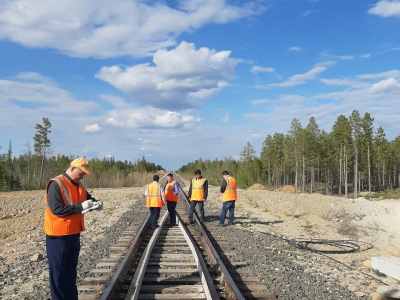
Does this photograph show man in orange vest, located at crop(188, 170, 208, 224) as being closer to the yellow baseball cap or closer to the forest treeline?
the yellow baseball cap

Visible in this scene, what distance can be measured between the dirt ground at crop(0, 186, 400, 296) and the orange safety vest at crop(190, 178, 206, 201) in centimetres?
193

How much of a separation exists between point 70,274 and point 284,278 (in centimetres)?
378

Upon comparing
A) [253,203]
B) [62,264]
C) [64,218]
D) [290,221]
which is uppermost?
[64,218]

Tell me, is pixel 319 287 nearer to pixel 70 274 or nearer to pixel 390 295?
pixel 390 295

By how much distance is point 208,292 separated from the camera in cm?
493

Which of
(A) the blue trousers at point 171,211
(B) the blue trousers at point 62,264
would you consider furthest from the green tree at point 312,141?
(B) the blue trousers at point 62,264

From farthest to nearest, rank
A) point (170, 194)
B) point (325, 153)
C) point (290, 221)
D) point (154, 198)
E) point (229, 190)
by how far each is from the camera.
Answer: point (325, 153) → point (290, 221) → point (229, 190) → point (170, 194) → point (154, 198)

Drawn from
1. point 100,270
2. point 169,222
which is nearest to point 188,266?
point 100,270

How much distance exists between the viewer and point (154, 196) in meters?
10.7

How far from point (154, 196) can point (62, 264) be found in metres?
6.59

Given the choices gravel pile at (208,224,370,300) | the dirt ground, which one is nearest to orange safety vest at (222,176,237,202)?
the dirt ground

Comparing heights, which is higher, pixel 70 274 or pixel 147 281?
pixel 70 274

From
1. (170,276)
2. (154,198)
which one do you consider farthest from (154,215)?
(170,276)

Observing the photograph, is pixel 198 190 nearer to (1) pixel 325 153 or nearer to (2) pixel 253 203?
(2) pixel 253 203
